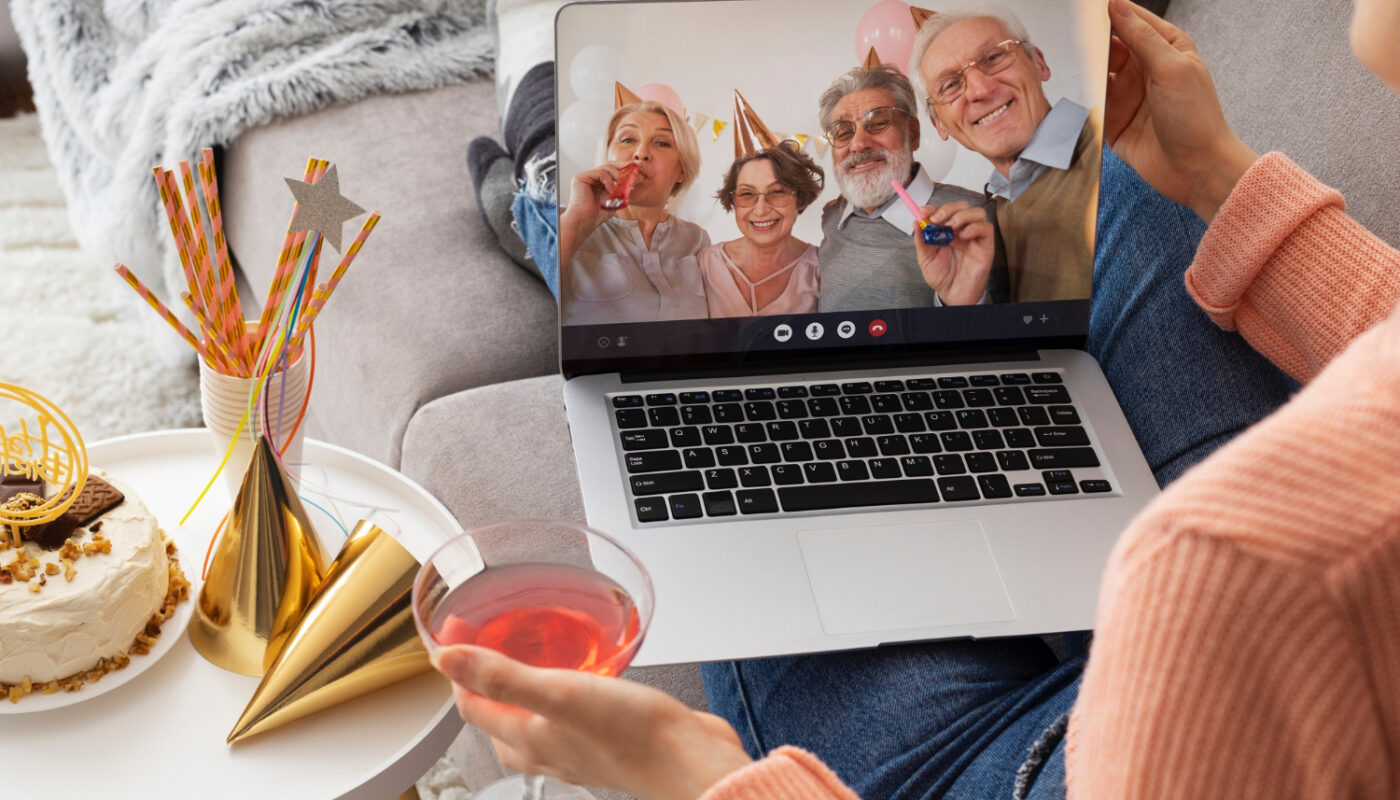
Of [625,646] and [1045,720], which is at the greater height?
[625,646]

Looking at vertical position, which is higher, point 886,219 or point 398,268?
point 886,219

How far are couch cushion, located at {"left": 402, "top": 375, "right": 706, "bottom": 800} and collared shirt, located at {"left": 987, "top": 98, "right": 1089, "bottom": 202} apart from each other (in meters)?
0.48

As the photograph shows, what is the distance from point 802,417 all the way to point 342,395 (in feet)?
2.15

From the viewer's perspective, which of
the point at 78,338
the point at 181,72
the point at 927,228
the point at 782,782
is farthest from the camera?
the point at 78,338

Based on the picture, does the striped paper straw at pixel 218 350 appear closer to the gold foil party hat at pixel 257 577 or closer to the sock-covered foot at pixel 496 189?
the gold foil party hat at pixel 257 577

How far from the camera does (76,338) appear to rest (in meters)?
1.76

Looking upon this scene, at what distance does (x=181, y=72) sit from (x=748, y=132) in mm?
997

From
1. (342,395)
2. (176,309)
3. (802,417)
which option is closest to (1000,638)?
(802,417)

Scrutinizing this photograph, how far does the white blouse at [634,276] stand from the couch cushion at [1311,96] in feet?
1.99

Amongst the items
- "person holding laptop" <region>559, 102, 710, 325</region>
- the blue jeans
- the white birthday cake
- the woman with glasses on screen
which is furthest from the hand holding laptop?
the white birthday cake

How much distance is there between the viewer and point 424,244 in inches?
53.9

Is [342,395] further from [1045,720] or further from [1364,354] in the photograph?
[1364,354]

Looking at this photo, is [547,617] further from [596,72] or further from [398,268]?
[398,268]

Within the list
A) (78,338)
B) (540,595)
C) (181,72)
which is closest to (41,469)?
(540,595)
